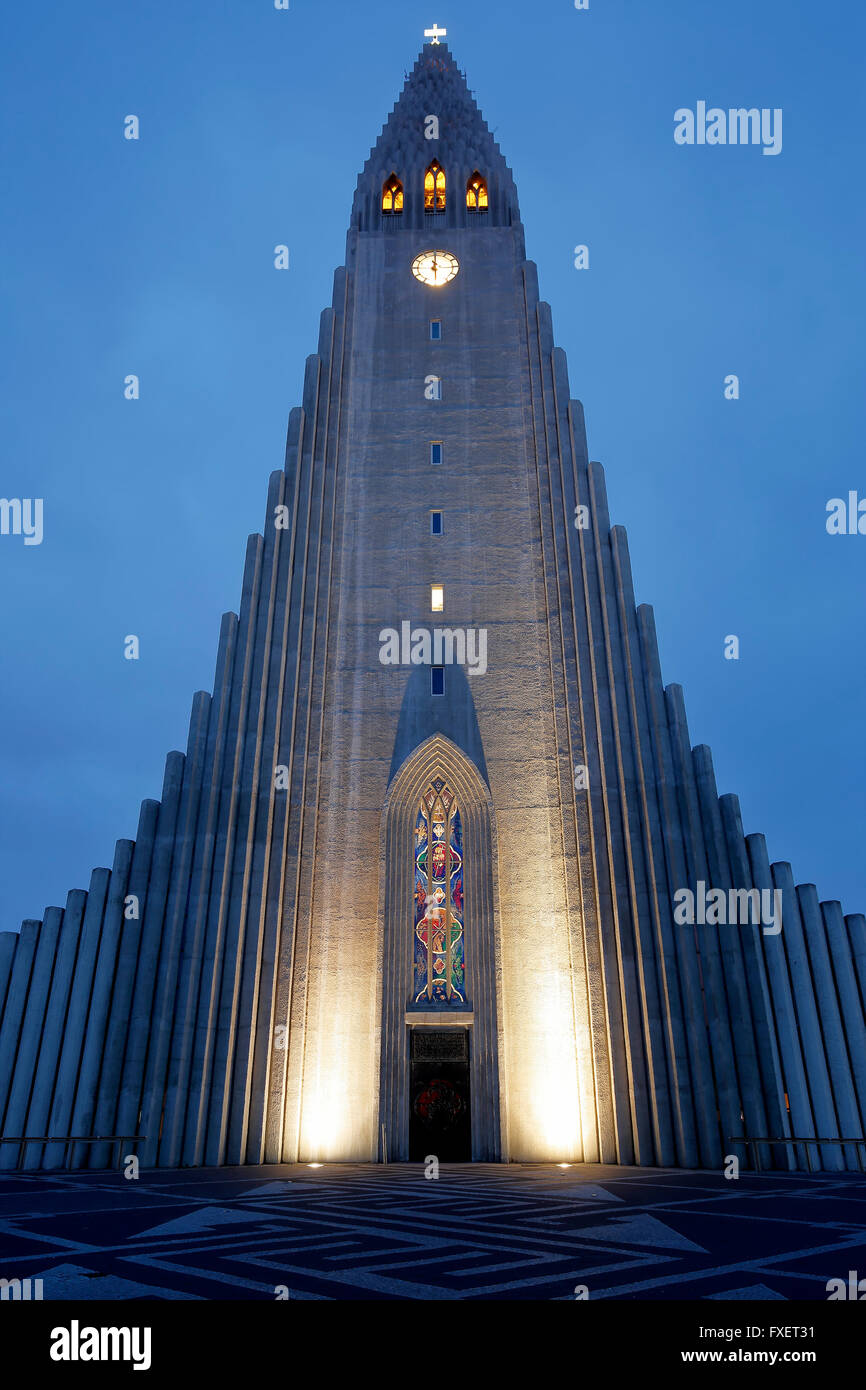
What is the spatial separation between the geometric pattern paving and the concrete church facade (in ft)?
14.9

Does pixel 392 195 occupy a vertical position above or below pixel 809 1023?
above

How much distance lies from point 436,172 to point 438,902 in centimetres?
2251

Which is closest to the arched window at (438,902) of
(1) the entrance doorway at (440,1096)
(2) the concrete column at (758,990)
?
(1) the entrance doorway at (440,1096)

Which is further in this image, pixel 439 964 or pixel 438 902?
pixel 438 902

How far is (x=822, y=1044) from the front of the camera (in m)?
17.5

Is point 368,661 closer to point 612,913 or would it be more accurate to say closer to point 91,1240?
point 612,913

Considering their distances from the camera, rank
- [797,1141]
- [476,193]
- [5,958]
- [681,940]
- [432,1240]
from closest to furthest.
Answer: [432,1240] < [797,1141] < [681,940] < [5,958] < [476,193]

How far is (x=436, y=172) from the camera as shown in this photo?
27781 mm

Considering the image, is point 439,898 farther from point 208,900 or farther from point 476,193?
point 476,193

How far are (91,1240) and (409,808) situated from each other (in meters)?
13.6

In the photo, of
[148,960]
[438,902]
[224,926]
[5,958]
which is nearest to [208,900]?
[224,926]

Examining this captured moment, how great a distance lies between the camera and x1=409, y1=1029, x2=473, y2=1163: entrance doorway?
18.0 meters
